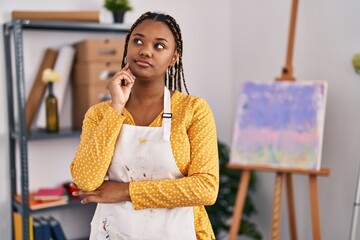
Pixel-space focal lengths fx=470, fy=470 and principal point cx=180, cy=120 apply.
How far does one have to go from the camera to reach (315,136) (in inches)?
86.0

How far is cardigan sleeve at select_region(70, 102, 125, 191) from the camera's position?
0.92m

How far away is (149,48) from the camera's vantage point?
0.87 meters

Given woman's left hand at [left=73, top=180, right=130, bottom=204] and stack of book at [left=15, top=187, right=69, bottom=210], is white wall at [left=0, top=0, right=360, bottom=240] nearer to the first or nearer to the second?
stack of book at [left=15, top=187, right=69, bottom=210]

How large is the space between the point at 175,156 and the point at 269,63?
1.93 m

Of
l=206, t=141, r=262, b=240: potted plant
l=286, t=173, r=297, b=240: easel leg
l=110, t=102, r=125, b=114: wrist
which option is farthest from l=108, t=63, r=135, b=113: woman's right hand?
l=206, t=141, r=262, b=240: potted plant

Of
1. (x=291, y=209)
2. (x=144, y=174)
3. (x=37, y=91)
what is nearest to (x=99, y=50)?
(x=37, y=91)

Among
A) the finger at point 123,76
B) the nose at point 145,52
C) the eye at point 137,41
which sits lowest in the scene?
the finger at point 123,76

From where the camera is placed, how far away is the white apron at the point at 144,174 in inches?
37.1

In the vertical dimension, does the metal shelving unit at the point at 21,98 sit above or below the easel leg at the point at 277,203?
above

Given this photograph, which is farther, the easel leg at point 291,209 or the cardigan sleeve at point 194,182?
the easel leg at point 291,209

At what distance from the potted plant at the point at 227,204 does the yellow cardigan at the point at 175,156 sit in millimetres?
1715

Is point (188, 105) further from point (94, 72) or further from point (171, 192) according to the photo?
point (94, 72)

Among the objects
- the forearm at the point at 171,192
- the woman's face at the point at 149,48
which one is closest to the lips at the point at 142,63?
the woman's face at the point at 149,48

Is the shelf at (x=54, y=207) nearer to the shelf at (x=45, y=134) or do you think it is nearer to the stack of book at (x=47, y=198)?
the stack of book at (x=47, y=198)
